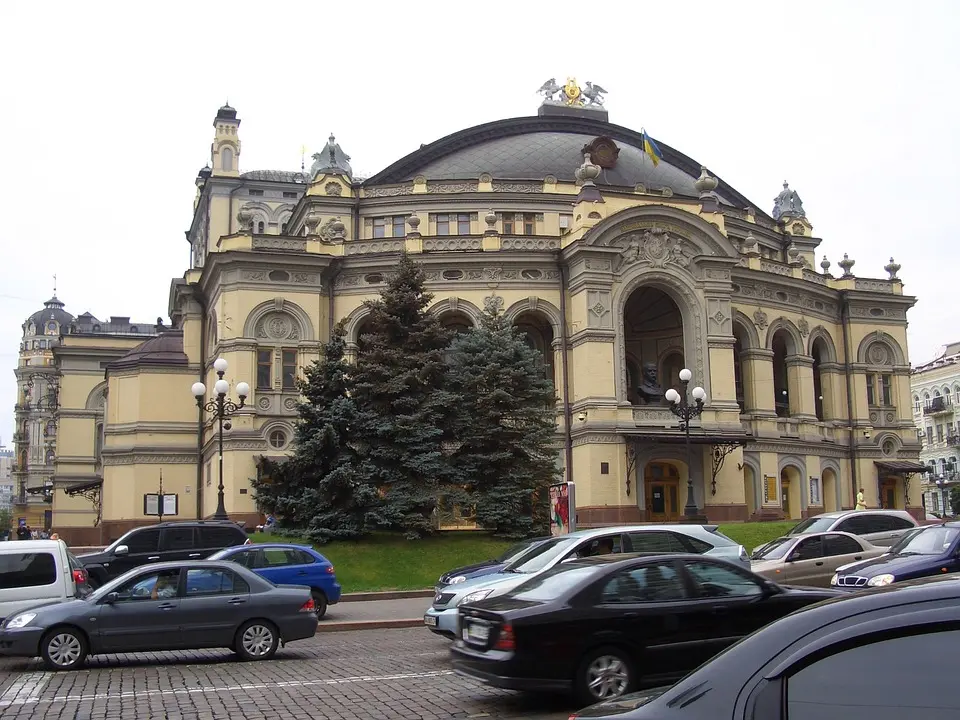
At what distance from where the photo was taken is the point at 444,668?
14961 millimetres

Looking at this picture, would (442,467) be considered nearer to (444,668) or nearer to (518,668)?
(444,668)

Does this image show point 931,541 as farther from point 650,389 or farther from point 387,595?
point 650,389

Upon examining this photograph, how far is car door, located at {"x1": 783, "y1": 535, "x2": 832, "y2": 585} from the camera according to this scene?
2150cm

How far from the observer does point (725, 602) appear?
38.9ft

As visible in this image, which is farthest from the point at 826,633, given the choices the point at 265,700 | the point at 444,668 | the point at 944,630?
the point at 444,668

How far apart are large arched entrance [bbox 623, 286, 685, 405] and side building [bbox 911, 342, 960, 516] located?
4823 centimetres

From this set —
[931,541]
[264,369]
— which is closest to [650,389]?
[264,369]

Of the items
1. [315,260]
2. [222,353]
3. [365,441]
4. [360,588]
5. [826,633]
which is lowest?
[360,588]

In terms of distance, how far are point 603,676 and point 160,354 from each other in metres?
44.4

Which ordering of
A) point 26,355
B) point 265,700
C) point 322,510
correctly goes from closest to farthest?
1. point 265,700
2. point 322,510
3. point 26,355

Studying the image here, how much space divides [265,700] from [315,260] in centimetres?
3608

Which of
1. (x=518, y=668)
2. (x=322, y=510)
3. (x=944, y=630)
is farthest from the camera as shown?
(x=322, y=510)

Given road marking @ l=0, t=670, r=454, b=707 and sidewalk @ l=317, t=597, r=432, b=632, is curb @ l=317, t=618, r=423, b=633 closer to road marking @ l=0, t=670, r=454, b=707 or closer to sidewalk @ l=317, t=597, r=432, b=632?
sidewalk @ l=317, t=597, r=432, b=632

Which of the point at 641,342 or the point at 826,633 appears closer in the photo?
the point at 826,633
